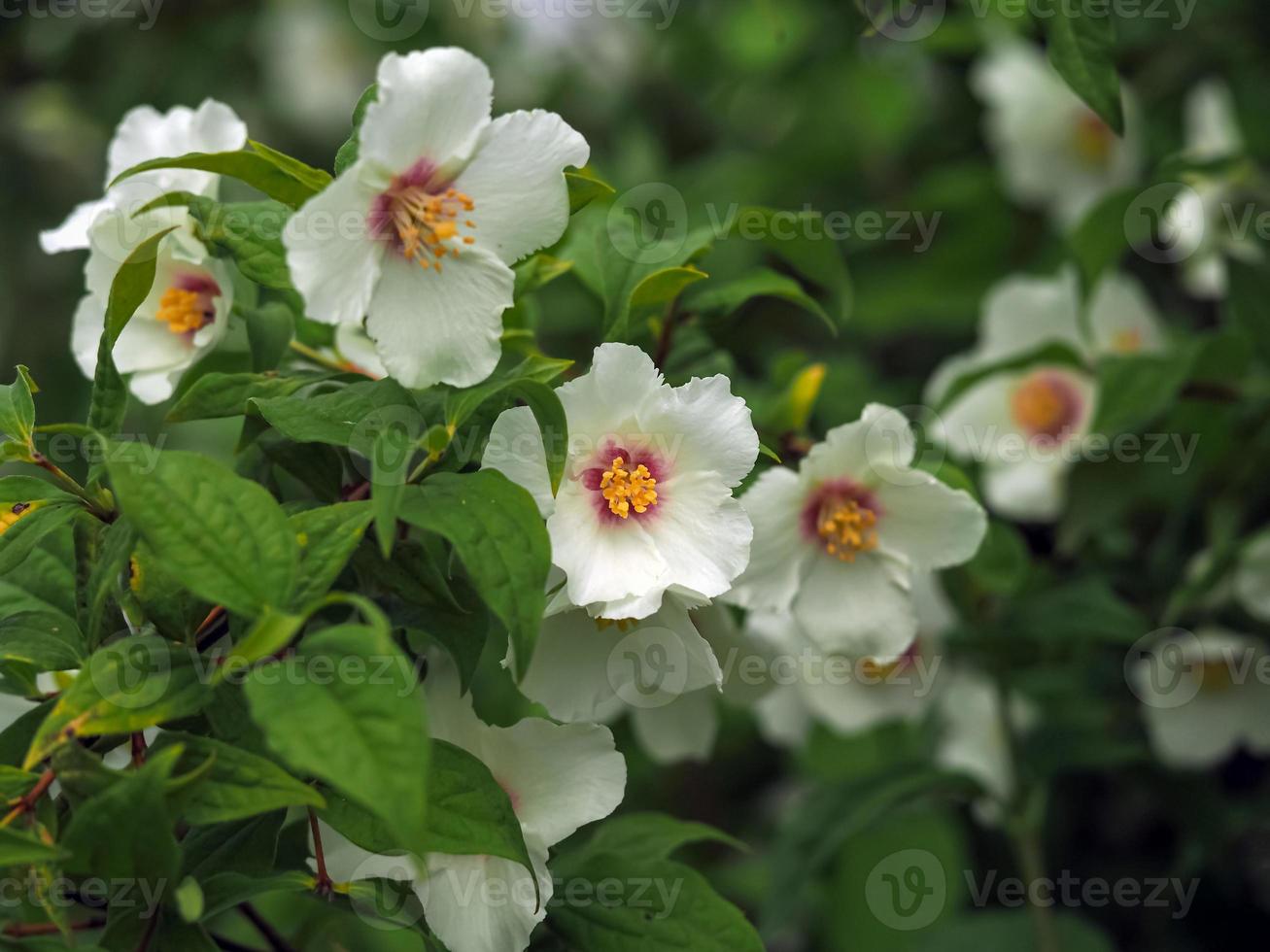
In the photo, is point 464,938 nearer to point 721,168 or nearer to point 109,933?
point 109,933

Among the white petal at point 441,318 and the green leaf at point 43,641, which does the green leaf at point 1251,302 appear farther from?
the green leaf at point 43,641

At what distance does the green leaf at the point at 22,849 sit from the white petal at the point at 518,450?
15.0 inches

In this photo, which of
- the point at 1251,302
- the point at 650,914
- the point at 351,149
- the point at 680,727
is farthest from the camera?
the point at 1251,302

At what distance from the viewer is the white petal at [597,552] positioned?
3.14 ft

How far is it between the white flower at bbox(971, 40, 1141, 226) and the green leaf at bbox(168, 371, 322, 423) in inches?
71.4

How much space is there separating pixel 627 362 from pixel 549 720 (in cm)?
31

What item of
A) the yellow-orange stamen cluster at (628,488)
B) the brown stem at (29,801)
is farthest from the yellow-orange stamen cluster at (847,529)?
the brown stem at (29,801)

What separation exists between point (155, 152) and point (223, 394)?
0.31m

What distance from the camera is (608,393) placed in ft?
3.31

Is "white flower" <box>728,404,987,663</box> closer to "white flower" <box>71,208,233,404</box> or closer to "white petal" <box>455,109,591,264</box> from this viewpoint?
"white petal" <box>455,109,591,264</box>

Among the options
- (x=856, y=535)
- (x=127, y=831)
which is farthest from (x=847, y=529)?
(x=127, y=831)

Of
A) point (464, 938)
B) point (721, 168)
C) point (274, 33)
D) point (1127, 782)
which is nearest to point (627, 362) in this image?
point (464, 938)

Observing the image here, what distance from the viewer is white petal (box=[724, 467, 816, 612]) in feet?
3.81

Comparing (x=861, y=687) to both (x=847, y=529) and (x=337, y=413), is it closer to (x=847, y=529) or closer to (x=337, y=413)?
(x=847, y=529)
